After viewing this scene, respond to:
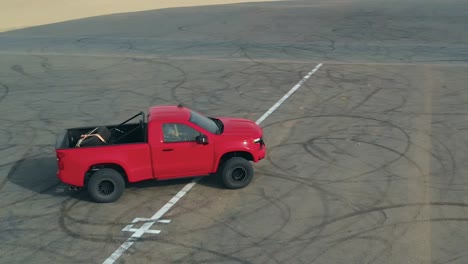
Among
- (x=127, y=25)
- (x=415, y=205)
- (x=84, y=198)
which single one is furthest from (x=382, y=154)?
(x=127, y=25)

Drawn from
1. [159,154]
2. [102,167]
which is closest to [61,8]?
[102,167]

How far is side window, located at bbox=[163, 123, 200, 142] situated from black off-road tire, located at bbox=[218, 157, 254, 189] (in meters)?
0.95

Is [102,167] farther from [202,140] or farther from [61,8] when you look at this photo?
[61,8]

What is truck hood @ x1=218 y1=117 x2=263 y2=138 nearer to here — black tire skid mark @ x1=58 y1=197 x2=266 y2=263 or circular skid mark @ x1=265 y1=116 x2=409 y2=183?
circular skid mark @ x1=265 y1=116 x2=409 y2=183

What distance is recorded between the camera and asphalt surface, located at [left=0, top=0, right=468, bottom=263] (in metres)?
9.71

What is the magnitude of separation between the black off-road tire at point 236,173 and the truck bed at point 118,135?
1.95m

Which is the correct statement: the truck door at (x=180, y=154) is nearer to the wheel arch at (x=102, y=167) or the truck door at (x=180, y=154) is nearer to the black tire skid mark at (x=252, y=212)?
the wheel arch at (x=102, y=167)

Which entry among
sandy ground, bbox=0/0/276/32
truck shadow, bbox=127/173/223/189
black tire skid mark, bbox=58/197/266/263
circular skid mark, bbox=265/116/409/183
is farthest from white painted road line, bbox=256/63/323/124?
sandy ground, bbox=0/0/276/32

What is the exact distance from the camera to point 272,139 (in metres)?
14.8

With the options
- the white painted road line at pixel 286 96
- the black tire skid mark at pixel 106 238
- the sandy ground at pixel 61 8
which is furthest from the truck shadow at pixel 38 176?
the sandy ground at pixel 61 8

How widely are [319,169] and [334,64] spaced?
11693 millimetres

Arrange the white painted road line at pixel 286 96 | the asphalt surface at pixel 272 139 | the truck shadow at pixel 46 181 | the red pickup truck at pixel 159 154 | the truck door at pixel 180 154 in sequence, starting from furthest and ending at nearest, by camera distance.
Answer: the white painted road line at pixel 286 96 < the truck shadow at pixel 46 181 < the truck door at pixel 180 154 < the red pickup truck at pixel 159 154 < the asphalt surface at pixel 272 139

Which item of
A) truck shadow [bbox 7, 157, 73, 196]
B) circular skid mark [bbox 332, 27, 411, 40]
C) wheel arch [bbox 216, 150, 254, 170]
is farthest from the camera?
circular skid mark [bbox 332, 27, 411, 40]

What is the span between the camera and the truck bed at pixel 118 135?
11966mm
